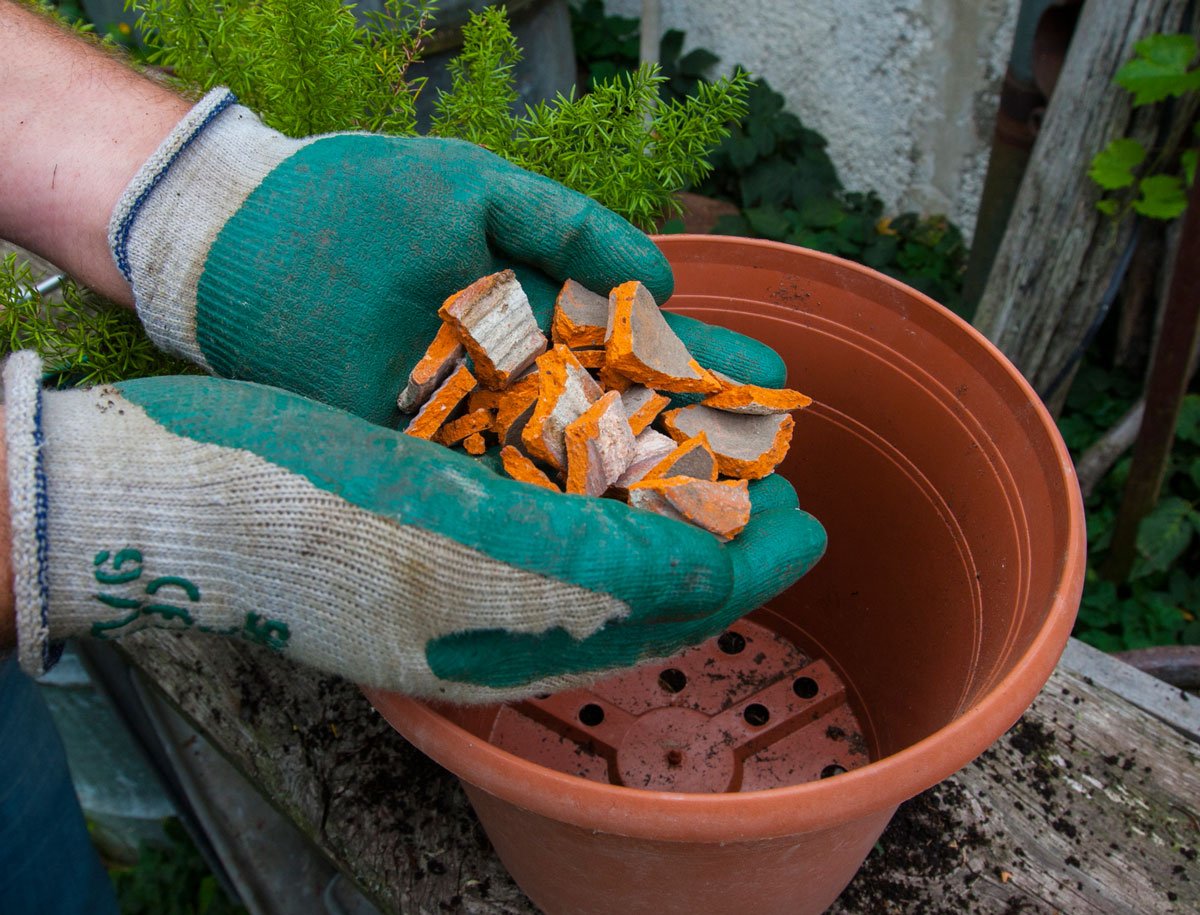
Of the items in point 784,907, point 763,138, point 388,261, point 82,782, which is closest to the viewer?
point 784,907

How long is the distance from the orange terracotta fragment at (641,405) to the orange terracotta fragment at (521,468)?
6.6 inches

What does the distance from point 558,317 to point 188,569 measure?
2.17 ft

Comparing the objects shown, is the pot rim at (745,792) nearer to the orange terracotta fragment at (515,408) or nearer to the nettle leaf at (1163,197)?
the orange terracotta fragment at (515,408)

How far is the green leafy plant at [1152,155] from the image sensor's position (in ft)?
6.61

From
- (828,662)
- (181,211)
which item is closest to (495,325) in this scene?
(181,211)

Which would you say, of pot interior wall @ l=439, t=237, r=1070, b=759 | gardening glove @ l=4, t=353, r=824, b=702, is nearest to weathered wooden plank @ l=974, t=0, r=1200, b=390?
pot interior wall @ l=439, t=237, r=1070, b=759

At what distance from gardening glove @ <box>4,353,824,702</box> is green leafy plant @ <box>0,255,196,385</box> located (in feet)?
1.62

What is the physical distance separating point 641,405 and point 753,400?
0.17 meters

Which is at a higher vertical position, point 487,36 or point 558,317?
point 487,36

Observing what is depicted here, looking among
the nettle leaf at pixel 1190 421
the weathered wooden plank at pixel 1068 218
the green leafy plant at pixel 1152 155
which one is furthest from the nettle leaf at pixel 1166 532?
the green leafy plant at pixel 1152 155

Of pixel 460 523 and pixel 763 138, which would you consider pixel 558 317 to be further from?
pixel 763 138

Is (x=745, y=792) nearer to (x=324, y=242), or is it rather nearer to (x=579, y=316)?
(x=579, y=316)

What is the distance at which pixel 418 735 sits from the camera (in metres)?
1.04

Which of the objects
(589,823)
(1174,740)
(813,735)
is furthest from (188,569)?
(1174,740)
